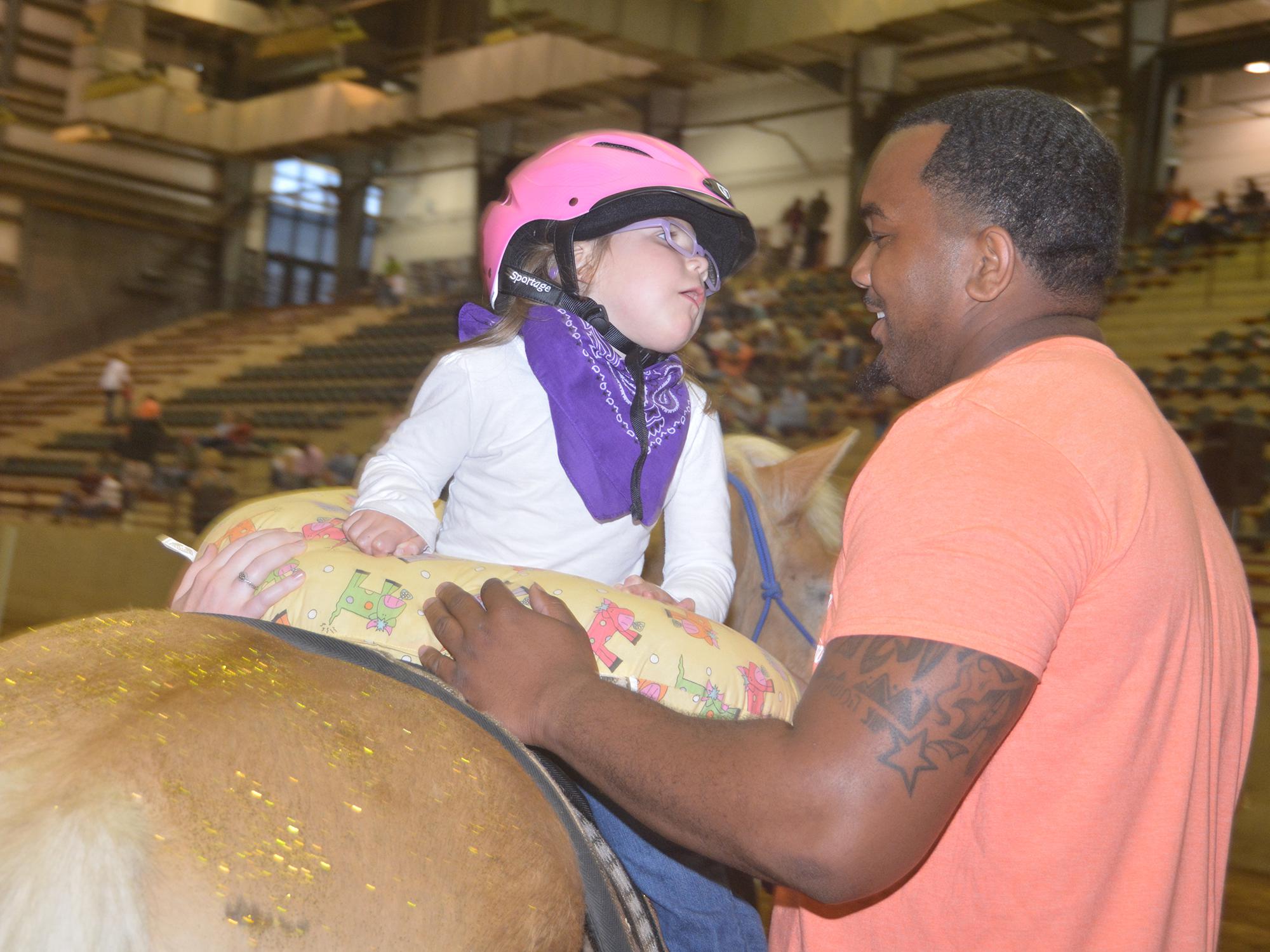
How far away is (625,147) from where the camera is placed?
1.97 metres

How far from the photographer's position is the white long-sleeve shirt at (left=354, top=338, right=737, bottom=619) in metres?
1.81

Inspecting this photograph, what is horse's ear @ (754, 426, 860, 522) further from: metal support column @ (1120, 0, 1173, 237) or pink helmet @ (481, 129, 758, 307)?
metal support column @ (1120, 0, 1173, 237)

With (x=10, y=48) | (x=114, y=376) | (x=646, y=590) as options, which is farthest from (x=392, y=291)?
(x=646, y=590)

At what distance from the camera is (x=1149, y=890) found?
1053 millimetres

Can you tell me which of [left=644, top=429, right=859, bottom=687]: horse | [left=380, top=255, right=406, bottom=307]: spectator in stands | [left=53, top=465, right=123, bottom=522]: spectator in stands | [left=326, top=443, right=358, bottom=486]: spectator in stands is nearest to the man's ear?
[left=644, top=429, right=859, bottom=687]: horse

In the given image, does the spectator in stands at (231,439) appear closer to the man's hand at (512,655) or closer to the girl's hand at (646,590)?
the girl's hand at (646,590)

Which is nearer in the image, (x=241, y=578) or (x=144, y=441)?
(x=241, y=578)

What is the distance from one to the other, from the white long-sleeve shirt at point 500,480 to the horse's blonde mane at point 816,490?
457 millimetres

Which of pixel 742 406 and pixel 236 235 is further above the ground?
pixel 236 235

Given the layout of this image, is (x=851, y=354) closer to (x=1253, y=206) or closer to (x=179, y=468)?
(x=1253, y=206)

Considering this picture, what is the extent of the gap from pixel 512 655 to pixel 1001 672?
549 millimetres

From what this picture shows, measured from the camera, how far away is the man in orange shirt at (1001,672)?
962 mm

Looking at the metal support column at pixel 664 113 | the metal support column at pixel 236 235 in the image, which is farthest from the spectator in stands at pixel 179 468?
the metal support column at pixel 236 235

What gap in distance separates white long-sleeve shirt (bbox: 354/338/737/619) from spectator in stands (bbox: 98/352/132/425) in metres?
18.8
